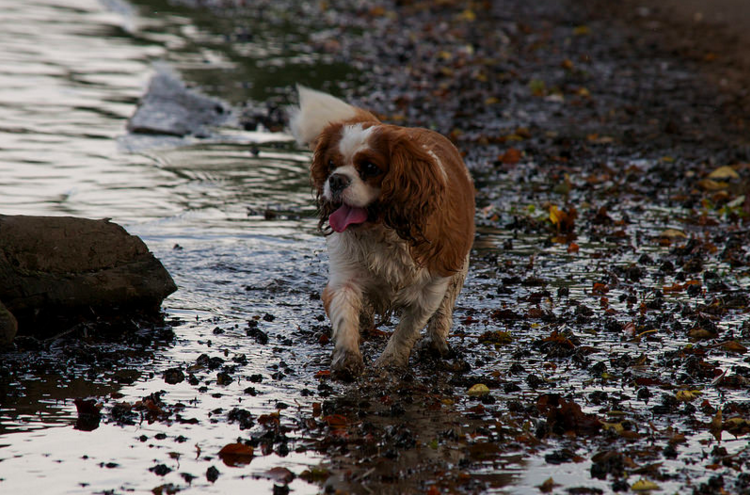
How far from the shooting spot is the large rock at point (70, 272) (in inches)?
242

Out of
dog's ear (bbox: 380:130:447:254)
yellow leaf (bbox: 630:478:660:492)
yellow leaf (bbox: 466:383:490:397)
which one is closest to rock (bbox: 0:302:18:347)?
dog's ear (bbox: 380:130:447:254)

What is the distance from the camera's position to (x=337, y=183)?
17.7 ft

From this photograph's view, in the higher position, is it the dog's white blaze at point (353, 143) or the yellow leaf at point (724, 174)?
the dog's white blaze at point (353, 143)

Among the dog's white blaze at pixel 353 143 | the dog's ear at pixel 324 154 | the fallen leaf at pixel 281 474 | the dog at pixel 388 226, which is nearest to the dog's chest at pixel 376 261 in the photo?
the dog at pixel 388 226

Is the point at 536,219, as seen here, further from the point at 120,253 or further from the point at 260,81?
the point at 260,81

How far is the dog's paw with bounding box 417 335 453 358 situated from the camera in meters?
6.39

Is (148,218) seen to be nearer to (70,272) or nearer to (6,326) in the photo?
(70,272)

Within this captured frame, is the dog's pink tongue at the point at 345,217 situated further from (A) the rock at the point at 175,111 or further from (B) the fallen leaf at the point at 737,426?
(A) the rock at the point at 175,111

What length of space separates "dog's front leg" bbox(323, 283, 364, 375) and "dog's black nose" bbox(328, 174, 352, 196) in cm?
75

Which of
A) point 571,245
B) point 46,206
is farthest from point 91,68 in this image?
point 571,245

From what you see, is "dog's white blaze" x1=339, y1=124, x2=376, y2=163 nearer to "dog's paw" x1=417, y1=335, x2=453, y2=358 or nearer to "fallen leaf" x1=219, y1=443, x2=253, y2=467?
"dog's paw" x1=417, y1=335, x2=453, y2=358

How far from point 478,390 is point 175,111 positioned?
8642 millimetres

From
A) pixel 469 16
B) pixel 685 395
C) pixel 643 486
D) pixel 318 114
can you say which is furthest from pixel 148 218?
pixel 469 16

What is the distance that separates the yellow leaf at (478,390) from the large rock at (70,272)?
2.29m
